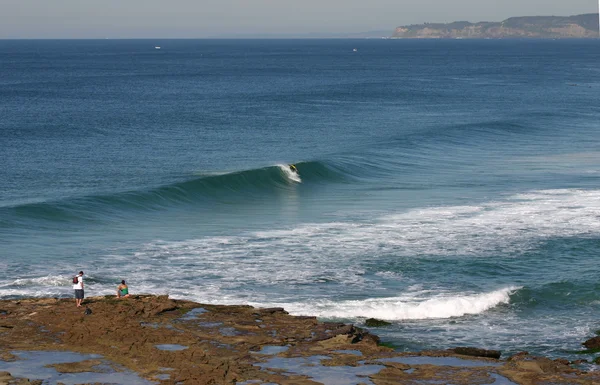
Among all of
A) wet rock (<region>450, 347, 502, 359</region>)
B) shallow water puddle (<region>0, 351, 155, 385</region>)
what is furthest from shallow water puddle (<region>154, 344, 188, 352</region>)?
wet rock (<region>450, 347, 502, 359</region>)

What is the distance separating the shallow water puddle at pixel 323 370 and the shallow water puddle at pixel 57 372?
12.6 ft

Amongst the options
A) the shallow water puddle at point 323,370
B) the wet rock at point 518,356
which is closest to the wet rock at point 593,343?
the wet rock at point 518,356

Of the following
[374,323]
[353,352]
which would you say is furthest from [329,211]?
[353,352]

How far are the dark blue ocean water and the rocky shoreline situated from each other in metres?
2.68

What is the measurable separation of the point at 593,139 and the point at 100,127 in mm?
46129

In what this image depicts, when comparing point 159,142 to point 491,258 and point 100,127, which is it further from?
point 491,258

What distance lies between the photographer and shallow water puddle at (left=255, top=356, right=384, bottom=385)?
2419cm

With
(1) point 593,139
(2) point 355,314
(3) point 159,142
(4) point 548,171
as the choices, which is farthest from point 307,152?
(2) point 355,314

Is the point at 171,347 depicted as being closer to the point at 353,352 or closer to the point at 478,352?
the point at 353,352

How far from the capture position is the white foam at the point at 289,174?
205ft

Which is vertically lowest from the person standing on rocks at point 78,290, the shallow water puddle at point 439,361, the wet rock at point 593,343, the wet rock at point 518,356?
the wet rock at point 593,343

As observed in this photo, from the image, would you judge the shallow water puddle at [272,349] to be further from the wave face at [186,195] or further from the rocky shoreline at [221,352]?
the wave face at [186,195]

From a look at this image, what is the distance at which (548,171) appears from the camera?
63.9 metres

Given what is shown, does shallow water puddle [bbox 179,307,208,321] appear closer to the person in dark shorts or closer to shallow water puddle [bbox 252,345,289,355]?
the person in dark shorts
